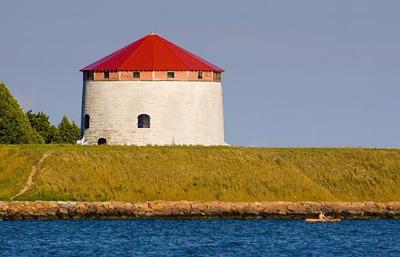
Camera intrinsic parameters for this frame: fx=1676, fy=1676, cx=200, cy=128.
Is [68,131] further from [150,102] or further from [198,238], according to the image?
[198,238]

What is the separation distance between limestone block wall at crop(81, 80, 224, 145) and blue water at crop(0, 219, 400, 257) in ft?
62.8

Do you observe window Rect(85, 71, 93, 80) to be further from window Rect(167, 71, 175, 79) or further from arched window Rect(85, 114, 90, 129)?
window Rect(167, 71, 175, 79)

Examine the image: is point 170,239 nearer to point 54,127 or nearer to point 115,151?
point 115,151

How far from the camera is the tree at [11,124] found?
111 metres

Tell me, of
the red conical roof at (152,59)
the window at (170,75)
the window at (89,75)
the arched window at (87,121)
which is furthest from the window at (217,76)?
the arched window at (87,121)

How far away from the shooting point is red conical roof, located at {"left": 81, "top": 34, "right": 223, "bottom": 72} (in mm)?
110438

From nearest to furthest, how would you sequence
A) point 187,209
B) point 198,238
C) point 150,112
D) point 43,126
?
point 198,238
point 187,209
point 150,112
point 43,126

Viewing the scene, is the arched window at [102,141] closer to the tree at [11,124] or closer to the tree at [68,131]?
the tree at [11,124]

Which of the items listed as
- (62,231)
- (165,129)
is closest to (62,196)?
(62,231)

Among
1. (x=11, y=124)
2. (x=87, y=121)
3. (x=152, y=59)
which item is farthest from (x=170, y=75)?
(x=11, y=124)

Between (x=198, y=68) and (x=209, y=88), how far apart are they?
1602mm

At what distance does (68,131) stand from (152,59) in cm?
1742

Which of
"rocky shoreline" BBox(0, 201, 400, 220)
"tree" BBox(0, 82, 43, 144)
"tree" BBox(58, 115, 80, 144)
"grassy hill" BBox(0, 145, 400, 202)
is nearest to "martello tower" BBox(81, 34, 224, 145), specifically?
"tree" BBox(0, 82, 43, 144)

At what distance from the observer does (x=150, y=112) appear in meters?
110
